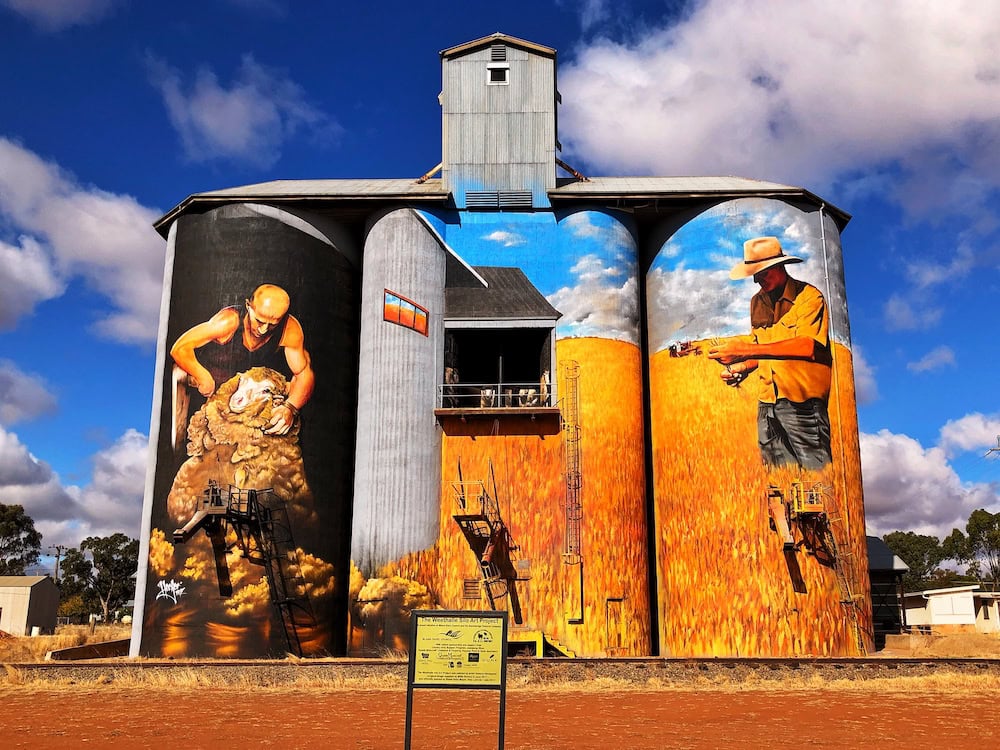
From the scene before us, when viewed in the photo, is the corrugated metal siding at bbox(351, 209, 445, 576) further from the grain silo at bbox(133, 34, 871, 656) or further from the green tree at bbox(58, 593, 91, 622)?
the green tree at bbox(58, 593, 91, 622)

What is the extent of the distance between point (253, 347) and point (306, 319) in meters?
2.28

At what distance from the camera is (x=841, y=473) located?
31.1 meters

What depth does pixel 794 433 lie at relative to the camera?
3114 cm

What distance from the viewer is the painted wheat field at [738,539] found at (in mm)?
29656

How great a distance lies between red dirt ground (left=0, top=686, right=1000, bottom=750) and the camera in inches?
586

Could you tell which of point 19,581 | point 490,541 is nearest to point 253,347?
point 490,541

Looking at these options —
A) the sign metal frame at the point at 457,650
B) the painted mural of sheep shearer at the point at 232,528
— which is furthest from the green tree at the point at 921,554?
the sign metal frame at the point at 457,650

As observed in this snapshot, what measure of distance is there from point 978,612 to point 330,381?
38451 millimetres

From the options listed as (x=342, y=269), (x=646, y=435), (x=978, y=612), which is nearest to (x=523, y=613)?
(x=646, y=435)

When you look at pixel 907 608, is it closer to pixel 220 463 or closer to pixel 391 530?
pixel 391 530

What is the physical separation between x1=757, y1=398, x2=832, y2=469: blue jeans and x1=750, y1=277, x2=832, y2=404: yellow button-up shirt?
363 millimetres

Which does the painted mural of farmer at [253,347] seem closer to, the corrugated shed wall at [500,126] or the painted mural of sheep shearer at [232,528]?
the painted mural of sheep shearer at [232,528]

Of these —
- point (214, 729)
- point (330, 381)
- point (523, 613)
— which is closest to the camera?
point (214, 729)
